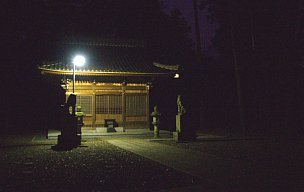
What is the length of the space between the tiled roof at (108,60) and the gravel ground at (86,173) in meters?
8.82

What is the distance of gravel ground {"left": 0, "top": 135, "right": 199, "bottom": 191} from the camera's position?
698cm

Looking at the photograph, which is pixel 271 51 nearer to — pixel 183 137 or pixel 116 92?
pixel 116 92

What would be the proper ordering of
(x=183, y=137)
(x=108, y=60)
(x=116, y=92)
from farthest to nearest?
(x=108, y=60) → (x=116, y=92) → (x=183, y=137)

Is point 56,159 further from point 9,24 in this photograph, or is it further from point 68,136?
point 9,24

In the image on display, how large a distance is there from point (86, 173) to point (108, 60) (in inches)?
653

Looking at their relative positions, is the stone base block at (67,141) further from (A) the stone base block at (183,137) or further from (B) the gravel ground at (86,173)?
(A) the stone base block at (183,137)

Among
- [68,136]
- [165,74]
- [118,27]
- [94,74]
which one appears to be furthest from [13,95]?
[68,136]

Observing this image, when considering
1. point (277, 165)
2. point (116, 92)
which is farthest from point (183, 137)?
point (277, 165)

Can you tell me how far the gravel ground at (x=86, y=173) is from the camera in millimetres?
6977

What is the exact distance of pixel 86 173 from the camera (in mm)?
8477

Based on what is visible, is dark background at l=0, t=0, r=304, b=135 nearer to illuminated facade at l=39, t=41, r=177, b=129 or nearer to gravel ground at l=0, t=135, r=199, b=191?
illuminated facade at l=39, t=41, r=177, b=129

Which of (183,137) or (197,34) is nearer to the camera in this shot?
(183,137)

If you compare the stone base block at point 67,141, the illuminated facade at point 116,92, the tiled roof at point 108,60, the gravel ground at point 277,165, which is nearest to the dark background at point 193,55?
the tiled roof at point 108,60

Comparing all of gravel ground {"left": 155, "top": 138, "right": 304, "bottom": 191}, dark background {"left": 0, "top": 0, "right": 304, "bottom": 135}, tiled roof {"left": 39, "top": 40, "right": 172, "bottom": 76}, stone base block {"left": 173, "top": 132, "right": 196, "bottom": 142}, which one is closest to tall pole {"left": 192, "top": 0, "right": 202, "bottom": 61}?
dark background {"left": 0, "top": 0, "right": 304, "bottom": 135}
